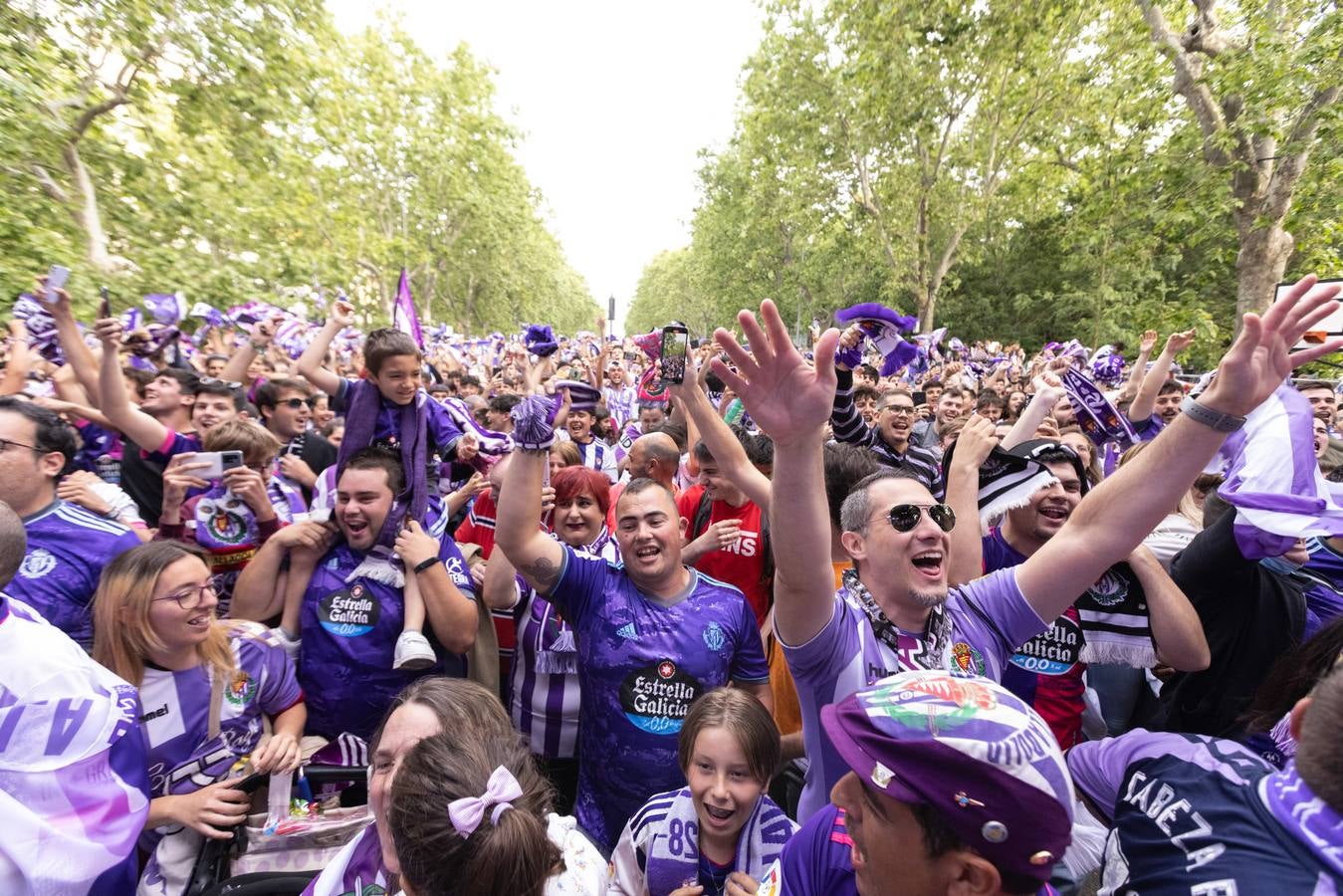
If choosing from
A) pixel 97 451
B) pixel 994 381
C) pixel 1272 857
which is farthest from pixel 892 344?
pixel 994 381

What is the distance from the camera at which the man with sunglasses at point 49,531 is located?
2.58 metres

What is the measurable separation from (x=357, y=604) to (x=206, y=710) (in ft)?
2.03

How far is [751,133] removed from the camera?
2327 centimetres

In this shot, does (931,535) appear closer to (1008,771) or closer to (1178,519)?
(1008,771)

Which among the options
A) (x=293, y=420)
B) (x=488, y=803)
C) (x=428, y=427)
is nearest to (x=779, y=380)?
(x=488, y=803)

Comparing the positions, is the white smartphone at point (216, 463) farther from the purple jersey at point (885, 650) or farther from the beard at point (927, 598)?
the beard at point (927, 598)

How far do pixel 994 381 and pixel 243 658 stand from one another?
914cm

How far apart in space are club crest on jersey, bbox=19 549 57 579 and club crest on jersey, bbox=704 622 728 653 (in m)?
2.52

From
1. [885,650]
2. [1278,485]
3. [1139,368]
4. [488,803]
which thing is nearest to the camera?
[488,803]

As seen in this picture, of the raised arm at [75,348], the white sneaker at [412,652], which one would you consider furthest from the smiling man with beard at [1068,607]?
the raised arm at [75,348]

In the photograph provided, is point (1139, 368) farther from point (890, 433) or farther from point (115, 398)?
point (115, 398)

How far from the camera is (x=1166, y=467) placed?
1945mm

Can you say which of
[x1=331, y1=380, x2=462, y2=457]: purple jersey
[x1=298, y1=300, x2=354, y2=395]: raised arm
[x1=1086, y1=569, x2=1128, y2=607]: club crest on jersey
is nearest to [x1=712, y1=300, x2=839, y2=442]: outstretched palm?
[x1=1086, y1=569, x2=1128, y2=607]: club crest on jersey

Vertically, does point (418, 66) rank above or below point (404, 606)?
above
